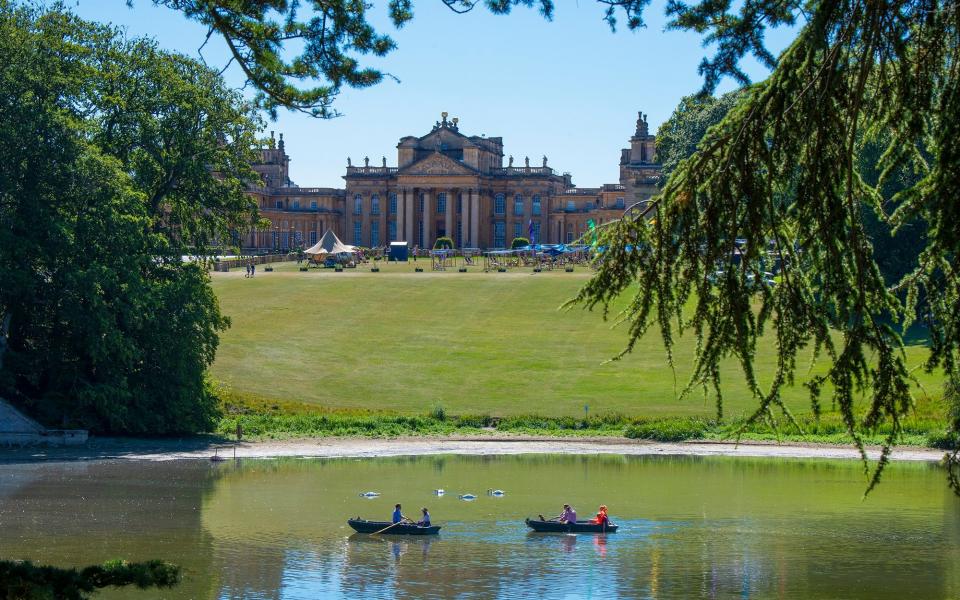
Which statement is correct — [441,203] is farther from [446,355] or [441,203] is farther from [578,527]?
[578,527]

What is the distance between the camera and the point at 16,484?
36.5 meters

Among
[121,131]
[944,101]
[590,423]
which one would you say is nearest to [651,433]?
[590,423]

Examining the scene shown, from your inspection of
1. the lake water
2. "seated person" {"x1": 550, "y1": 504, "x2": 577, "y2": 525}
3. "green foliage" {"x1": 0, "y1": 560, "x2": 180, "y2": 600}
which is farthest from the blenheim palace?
"green foliage" {"x1": 0, "y1": 560, "x2": 180, "y2": 600}

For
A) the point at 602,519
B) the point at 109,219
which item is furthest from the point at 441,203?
the point at 602,519

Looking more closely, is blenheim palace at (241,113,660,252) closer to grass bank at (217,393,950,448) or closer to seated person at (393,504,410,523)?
grass bank at (217,393,950,448)

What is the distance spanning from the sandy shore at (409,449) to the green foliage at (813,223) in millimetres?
30976

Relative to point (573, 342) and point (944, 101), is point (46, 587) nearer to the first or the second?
point (944, 101)

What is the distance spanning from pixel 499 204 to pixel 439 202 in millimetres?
6593

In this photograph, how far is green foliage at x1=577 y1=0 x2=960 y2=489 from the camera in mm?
13078

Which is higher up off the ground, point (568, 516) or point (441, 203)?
point (441, 203)

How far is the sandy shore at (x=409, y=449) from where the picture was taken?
4272 centimetres

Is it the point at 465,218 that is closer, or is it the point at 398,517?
the point at 398,517

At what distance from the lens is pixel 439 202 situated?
14338 cm

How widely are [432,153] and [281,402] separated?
9169 cm
